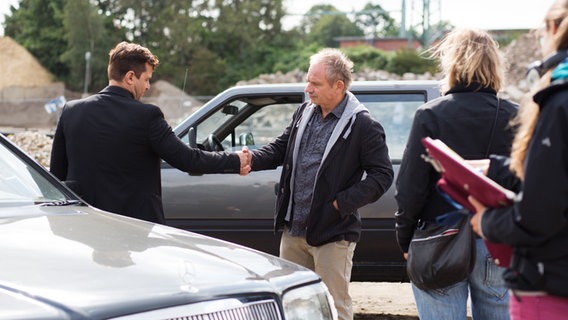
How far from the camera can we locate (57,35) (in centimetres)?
6712

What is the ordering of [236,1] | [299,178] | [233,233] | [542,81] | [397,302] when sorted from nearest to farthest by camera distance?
[542,81] < [299,178] < [233,233] < [397,302] < [236,1]

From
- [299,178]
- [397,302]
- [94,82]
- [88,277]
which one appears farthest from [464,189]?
[94,82]

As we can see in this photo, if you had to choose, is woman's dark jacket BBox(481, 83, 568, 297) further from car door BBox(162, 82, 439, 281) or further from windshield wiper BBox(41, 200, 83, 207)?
car door BBox(162, 82, 439, 281)

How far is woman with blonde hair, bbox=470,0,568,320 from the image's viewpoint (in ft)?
8.46

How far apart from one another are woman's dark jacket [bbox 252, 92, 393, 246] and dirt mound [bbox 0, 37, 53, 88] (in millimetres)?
59431

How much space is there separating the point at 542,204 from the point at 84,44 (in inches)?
2533

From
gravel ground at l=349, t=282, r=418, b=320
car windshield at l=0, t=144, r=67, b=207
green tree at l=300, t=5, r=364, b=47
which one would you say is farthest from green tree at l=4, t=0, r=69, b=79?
car windshield at l=0, t=144, r=67, b=207

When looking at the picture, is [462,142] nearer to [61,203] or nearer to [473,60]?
[473,60]

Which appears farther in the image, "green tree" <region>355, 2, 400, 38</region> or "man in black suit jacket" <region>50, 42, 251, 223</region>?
"green tree" <region>355, 2, 400, 38</region>

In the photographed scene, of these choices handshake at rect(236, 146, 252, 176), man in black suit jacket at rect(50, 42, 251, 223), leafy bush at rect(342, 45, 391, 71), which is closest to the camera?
man in black suit jacket at rect(50, 42, 251, 223)

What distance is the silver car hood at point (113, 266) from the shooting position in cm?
278

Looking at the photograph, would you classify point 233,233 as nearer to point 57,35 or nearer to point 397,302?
point 397,302

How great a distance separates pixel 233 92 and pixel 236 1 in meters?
66.1

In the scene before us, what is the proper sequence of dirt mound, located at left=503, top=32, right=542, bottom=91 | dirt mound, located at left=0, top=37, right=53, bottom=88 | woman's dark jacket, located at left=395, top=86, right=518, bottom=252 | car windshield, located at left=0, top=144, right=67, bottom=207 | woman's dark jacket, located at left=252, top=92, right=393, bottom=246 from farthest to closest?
dirt mound, located at left=0, top=37, right=53, bottom=88 < dirt mound, located at left=503, top=32, right=542, bottom=91 < woman's dark jacket, located at left=252, top=92, right=393, bottom=246 < car windshield, located at left=0, top=144, right=67, bottom=207 < woman's dark jacket, located at left=395, top=86, right=518, bottom=252
